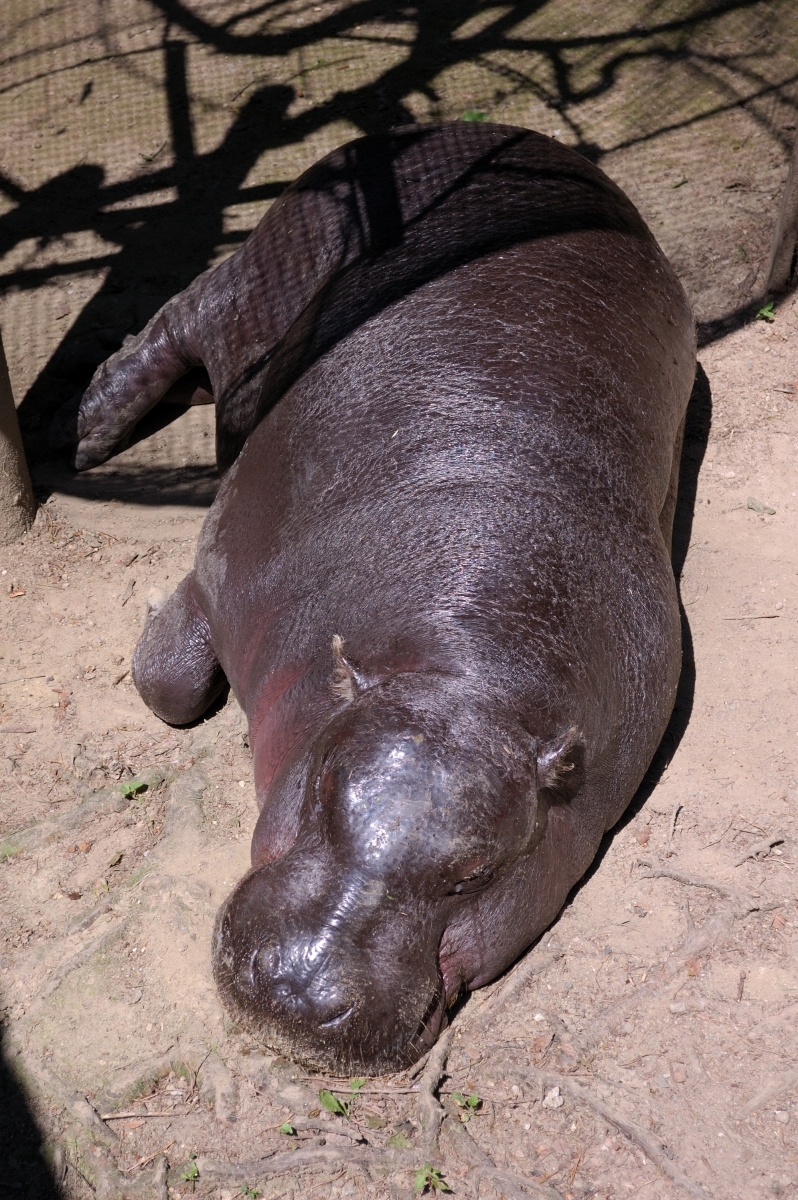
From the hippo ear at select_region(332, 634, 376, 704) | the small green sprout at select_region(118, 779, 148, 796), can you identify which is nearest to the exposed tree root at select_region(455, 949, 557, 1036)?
the hippo ear at select_region(332, 634, 376, 704)

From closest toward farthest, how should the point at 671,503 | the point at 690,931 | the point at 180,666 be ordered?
1. the point at 690,931
2. the point at 180,666
3. the point at 671,503

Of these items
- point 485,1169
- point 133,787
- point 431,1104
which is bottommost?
point 485,1169

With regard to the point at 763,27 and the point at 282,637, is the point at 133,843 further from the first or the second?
the point at 763,27

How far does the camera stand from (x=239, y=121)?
30.1 feet

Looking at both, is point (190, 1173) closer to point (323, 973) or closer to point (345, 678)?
point (323, 973)

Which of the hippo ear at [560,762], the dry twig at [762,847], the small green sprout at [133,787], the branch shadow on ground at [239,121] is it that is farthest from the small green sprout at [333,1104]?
the branch shadow on ground at [239,121]

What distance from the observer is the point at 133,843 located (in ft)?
16.0

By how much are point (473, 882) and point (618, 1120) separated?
103 cm

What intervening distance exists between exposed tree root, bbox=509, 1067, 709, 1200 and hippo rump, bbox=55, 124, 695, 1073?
39 cm

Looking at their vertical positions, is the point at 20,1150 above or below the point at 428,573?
below

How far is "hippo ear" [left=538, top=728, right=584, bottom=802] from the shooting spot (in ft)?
12.3

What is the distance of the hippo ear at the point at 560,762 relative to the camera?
3.74m

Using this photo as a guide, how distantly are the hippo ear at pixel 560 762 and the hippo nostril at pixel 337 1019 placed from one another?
3.10 feet

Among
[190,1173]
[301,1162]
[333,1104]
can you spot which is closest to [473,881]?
[333,1104]
